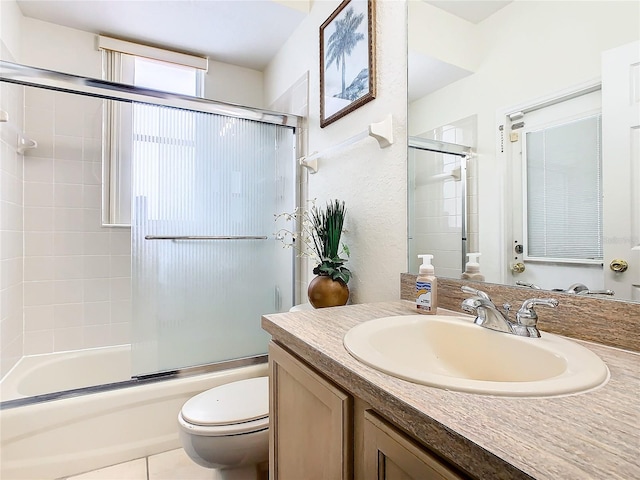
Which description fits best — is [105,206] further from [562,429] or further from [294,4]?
[562,429]

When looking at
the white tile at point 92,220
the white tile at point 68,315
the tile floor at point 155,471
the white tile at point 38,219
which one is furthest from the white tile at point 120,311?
the tile floor at point 155,471

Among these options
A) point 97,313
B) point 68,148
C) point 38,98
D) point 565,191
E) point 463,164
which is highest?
point 38,98

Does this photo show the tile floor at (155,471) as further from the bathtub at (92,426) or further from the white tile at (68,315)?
the white tile at (68,315)

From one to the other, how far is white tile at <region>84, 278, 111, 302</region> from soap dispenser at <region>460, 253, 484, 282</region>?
2237 mm

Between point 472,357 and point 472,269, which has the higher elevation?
point 472,269

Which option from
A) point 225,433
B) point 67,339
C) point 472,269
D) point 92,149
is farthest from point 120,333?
point 472,269

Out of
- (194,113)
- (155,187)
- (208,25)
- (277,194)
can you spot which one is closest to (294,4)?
(208,25)

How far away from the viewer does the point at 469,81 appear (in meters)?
1.01

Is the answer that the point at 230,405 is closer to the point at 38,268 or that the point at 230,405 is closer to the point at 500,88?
the point at 500,88

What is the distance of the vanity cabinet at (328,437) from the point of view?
466mm

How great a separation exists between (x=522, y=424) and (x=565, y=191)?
60 cm

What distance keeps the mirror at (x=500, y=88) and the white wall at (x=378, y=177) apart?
0.06 meters

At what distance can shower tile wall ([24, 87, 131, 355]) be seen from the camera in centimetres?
208

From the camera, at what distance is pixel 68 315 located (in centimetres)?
217
